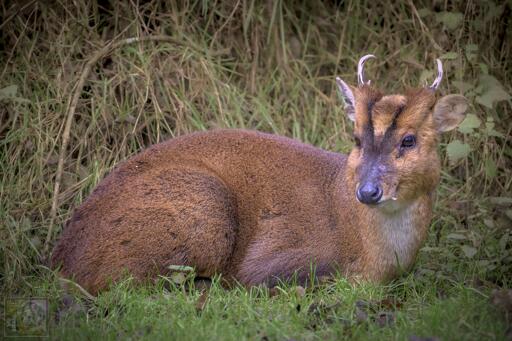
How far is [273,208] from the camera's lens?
6574mm

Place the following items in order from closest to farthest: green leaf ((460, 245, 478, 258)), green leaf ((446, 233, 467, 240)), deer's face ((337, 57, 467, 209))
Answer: deer's face ((337, 57, 467, 209)) → green leaf ((460, 245, 478, 258)) → green leaf ((446, 233, 467, 240))

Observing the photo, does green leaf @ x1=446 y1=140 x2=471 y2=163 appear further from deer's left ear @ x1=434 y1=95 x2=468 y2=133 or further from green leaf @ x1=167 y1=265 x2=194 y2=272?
green leaf @ x1=167 y1=265 x2=194 y2=272

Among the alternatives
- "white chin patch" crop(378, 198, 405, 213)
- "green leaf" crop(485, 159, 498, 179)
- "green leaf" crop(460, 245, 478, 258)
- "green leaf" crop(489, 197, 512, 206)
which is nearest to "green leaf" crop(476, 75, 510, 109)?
"green leaf" crop(485, 159, 498, 179)

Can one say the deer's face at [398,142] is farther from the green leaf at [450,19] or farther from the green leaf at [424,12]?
the green leaf at [424,12]

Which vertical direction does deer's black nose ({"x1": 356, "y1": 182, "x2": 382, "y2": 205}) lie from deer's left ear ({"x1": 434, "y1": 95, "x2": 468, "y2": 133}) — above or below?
below

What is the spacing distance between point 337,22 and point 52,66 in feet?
9.29

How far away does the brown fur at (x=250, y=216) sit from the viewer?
6148mm

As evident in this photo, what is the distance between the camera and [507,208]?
6988 millimetres

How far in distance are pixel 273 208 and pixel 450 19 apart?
8.30ft

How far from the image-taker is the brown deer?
20.0 feet

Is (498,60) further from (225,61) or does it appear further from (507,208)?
(225,61)

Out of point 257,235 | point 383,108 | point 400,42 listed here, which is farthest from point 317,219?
point 400,42

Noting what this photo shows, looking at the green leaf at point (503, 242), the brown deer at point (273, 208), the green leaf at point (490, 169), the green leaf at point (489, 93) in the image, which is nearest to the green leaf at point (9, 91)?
the brown deer at point (273, 208)

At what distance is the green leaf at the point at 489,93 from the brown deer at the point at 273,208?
3.96ft
